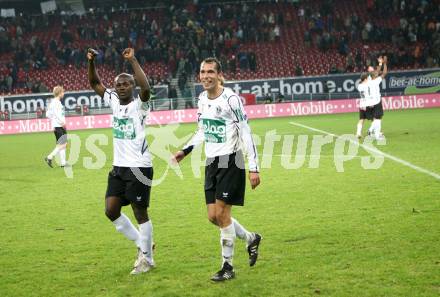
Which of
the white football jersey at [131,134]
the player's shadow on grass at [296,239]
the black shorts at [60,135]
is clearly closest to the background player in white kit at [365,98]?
the black shorts at [60,135]

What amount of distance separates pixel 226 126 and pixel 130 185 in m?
1.24

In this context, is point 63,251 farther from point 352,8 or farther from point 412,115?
point 352,8

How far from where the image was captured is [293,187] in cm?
1315

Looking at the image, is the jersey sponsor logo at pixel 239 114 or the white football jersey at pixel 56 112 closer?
the jersey sponsor logo at pixel 239 114

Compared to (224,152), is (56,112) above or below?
below

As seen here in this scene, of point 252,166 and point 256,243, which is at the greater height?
point 252,166

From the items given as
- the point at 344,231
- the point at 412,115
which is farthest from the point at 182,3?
the point at 344,231

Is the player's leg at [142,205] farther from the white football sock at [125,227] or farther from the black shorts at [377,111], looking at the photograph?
the black shorts at [377,111]

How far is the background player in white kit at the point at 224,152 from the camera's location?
23.1 ft

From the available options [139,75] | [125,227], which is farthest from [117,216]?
[139,75]

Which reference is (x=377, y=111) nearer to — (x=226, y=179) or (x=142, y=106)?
(x=142, y=106)

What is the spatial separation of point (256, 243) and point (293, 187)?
19.0 feet

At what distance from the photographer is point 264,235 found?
8961 millimetres

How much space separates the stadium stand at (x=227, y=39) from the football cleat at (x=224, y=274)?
31646mm
